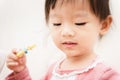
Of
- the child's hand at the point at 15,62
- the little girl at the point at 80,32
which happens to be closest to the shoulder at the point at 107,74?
the little girl at the point at 80,32

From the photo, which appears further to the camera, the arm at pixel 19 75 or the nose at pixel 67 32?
the arm at pixel 19 75

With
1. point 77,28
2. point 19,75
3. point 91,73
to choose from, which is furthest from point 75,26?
point 19,75

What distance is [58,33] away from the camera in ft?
2.28

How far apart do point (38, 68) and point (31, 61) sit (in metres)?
0.04

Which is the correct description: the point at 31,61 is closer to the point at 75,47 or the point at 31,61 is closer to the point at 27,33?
the point at 27,33

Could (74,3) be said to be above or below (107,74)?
above

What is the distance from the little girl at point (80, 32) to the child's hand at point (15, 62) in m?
0.10

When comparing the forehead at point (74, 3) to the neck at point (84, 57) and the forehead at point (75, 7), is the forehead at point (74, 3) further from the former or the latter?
the neck at point (84, 57)

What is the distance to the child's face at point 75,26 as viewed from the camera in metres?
0.67

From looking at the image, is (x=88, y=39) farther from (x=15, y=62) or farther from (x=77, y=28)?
(x=15, y=62)

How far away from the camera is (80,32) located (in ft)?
2.21

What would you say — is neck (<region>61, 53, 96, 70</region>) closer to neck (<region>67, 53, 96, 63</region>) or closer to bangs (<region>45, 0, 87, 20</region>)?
neck (<region>67, 53, 96, 63</region>)

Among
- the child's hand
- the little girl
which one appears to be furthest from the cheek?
the child's hand

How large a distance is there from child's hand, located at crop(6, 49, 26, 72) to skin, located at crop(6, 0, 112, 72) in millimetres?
120
